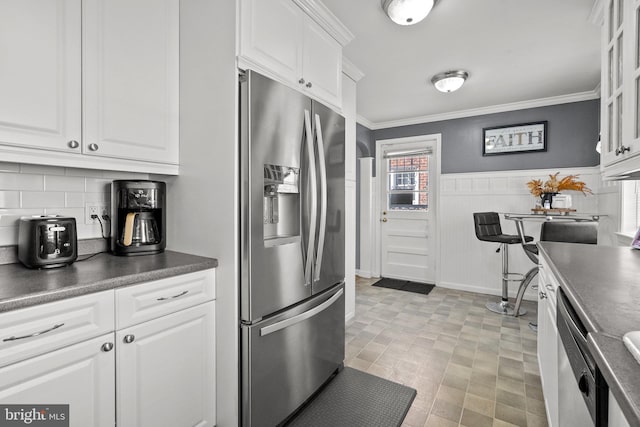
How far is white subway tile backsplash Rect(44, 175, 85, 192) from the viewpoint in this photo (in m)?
1.52

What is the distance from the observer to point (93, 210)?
1.67 meters

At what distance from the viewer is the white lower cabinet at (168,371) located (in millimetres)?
1192

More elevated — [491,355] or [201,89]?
[201,89]

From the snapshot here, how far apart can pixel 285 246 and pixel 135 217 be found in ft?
2.68

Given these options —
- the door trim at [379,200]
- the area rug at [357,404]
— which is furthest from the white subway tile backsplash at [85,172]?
the door trim at [379,200]

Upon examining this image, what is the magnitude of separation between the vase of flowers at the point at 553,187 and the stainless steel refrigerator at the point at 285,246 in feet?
9.12

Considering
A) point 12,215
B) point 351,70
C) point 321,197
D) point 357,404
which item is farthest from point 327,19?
point 357,404

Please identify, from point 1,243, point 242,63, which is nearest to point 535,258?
point 242,63

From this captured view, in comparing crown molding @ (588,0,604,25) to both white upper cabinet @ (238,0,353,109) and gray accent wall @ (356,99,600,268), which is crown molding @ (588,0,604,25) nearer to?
white upper cabinet @ (238,0,353,109)

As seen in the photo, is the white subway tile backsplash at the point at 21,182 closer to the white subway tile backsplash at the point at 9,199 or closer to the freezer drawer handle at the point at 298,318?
the white subway tile backsplash at the point at 9,199

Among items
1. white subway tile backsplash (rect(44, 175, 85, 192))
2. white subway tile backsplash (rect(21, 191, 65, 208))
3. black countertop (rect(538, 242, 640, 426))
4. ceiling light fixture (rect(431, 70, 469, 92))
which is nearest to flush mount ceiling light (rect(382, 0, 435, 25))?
ceiling light fixture (rect(431, 70, 469, 92))

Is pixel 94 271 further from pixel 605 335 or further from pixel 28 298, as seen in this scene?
pixel 605 335

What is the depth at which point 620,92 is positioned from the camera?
140 centimetres

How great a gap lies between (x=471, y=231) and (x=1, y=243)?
4484 millimetres
